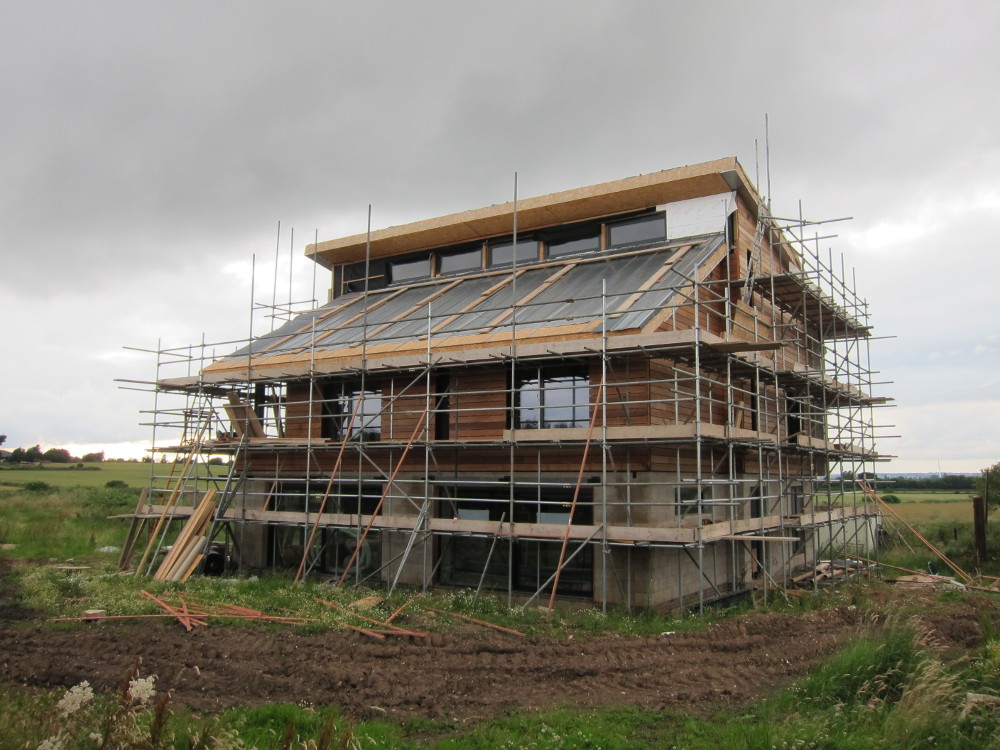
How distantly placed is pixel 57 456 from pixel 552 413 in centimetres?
6433

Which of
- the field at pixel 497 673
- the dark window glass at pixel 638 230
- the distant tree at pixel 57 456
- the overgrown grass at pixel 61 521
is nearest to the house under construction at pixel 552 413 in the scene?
the dark window glass at pixel 638 230

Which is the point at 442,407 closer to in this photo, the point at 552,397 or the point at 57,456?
the point at 552,397

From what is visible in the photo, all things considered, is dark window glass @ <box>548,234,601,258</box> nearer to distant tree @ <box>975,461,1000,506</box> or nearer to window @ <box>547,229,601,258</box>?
window @ <box>547,229,601,258</box>

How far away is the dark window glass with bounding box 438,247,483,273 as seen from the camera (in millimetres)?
20219

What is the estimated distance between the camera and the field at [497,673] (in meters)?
6.69

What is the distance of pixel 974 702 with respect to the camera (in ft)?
22.9

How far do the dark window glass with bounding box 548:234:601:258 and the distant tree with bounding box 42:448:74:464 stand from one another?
59.5 meters

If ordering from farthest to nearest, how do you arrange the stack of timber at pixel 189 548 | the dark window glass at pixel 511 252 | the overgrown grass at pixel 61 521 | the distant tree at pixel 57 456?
the distant tree at pixel 57 456, the overgrown grass at pixel 61 521, the dark window glass at pixel 511 252, the stack of timber at pixel 189 548

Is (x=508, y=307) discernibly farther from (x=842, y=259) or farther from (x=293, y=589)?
(x=842, y=259)

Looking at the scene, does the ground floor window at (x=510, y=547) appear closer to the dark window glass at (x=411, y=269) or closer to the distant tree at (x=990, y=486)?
the dark window glass at (x=411, y=269)

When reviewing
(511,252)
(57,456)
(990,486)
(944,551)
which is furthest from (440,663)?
(57,456)

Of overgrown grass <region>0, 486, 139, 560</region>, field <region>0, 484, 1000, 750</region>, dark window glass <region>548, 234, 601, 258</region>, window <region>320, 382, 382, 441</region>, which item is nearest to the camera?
field <region>0, 484, 1000, 750</region>

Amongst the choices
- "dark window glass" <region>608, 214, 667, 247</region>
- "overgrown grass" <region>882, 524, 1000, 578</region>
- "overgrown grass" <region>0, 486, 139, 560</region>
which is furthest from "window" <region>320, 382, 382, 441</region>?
"overgrown grass" <region>882, 524, 1000, 578</region>

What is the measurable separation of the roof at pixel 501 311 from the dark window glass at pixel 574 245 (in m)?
0.57
